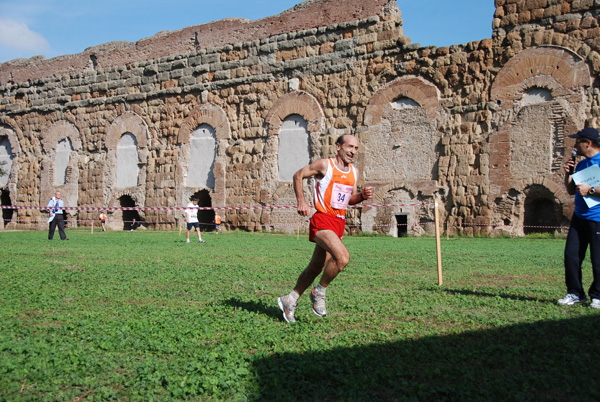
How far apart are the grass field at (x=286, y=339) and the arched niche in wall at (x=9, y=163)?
21665mm

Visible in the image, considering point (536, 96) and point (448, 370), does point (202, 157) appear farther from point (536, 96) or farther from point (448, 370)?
point (448, 370)

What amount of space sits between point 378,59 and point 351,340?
16329 mm

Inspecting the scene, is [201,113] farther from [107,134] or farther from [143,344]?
[143,344]

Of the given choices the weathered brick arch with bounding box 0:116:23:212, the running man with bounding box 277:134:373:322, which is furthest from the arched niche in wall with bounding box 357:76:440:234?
the weathered brick arch with bounding box 0:116:23:212

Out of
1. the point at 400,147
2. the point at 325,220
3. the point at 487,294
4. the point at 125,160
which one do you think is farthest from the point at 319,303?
the point at 125,160

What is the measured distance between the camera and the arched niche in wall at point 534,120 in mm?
16141

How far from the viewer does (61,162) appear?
2647cm

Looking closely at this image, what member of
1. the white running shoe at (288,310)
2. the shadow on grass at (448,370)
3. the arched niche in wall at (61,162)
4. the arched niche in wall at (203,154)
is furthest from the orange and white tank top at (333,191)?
the arched niche in wall at (61,162)

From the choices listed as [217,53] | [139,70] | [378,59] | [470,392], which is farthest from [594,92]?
[139,70]

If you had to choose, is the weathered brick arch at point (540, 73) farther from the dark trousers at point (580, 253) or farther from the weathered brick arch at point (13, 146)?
the weathered brick arch at point (13, 146)

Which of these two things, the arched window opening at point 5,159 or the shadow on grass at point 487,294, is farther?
the arched window opening at point 5,159

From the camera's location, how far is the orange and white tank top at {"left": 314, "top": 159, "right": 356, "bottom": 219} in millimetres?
5262

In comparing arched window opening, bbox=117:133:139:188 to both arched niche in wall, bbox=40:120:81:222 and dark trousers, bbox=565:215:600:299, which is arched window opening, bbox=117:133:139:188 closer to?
arched niche in wall, bbox=40:120:81:222

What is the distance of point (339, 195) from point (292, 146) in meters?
15.8
